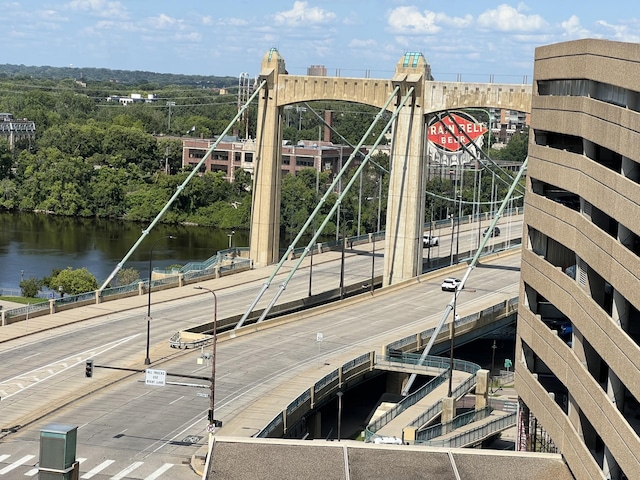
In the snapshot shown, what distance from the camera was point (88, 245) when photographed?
150125 millimetres

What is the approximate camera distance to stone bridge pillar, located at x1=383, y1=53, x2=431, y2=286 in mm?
91938

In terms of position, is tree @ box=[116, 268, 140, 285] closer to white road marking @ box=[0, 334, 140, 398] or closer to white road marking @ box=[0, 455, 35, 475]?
white road marking @ box=[0, 334, 140, 398]

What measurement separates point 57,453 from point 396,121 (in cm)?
7543

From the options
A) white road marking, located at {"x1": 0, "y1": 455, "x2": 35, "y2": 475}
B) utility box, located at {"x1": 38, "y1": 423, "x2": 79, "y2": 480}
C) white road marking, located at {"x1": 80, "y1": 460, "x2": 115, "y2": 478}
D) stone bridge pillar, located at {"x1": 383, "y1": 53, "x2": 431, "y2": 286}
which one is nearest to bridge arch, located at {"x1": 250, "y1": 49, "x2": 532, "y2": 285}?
stone bridge pillar, located at {"x1": 383, "y1": 53, "x2": 431, "y2": 286}

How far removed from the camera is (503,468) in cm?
3756

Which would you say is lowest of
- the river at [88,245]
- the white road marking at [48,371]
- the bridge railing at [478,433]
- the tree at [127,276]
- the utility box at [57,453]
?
the river at [88,245]

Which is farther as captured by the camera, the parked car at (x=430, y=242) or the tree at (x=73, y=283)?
the parked car at (x=430, y=242)

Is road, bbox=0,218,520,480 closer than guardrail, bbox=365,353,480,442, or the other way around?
road, bbox=0,218,520,480

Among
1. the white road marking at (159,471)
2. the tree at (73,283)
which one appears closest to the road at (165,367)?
the white road marking at (159,471)

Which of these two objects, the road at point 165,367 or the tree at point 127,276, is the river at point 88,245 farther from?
the road at point 165,367

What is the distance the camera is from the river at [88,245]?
419 ft

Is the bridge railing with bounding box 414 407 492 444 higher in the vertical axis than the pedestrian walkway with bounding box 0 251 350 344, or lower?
lower

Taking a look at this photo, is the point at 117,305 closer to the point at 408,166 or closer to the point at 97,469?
the point at 408,166

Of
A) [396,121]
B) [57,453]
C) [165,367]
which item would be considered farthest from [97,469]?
[396,121]
